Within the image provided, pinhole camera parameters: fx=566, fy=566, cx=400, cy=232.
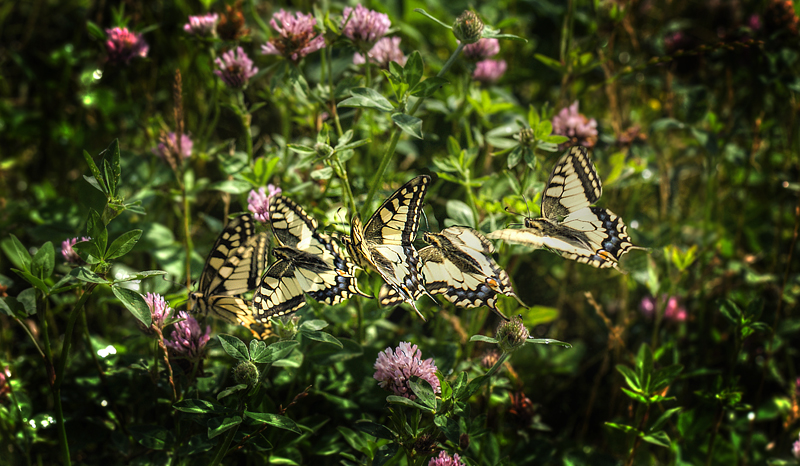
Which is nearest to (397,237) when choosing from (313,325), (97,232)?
(313,325)

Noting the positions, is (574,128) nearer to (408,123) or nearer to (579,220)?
(579,220)

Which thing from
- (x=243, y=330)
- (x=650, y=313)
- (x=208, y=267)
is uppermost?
(x=650, y=313)

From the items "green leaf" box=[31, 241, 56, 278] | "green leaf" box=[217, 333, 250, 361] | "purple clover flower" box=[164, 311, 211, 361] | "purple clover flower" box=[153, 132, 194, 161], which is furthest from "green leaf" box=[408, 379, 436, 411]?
"purple clover flower" box=[153, 132, 194, 161]

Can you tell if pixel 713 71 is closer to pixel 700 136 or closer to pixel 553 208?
pixel 700 136

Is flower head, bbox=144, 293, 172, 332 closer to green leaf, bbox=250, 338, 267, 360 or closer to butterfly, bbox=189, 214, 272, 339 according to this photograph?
butterfly, bbox=189, 214, 272, 339

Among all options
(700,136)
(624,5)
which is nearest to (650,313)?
(700,136)

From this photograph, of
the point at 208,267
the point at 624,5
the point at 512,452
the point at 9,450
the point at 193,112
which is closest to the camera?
the point at 208,267

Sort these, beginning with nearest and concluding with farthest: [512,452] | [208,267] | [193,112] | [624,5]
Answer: [208,267]
[512,452]
[624,5]
[193,112]
